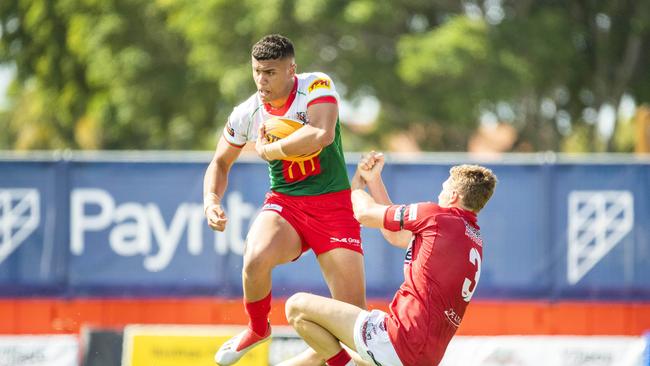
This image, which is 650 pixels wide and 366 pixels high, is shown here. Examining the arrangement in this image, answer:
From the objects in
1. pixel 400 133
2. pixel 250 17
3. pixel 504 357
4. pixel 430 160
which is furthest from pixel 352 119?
pixel 504 357

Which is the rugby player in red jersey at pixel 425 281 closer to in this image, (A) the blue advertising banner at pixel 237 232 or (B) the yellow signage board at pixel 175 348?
(B) the yellow signage board at pixel 175 348

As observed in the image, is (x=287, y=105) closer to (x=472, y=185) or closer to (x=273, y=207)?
(x=273, y=207)

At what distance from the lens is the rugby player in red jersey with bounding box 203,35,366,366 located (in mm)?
7164

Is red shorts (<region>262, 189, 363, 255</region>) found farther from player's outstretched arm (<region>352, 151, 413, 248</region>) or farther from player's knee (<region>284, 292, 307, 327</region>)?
player's knee (<region>284, 292, 307, 327</region>)

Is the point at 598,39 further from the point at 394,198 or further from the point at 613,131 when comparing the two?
the point at 394,198

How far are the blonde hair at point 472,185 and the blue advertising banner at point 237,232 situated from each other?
21.0ft

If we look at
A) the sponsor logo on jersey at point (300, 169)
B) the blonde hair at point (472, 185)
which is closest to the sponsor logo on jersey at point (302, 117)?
the sponsor logo on jersey at point (300, 169)

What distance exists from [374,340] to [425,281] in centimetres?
48

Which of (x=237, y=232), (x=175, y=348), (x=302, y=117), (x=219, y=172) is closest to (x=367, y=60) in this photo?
(x=237, y=232)

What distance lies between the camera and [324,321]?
7188 millimetres

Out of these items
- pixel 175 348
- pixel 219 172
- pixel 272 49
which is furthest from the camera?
pixel 175 348

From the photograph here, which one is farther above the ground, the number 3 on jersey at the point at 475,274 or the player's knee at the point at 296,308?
the number 3 on jersey at the point at 475,274

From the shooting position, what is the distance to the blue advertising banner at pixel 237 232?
1341 centimetres

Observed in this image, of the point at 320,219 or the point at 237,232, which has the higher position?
the point at 320,219
